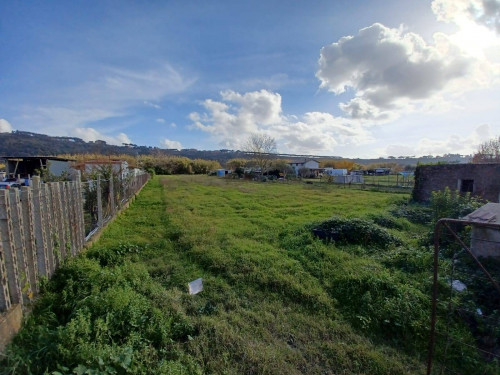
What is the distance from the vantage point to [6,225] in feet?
8.82

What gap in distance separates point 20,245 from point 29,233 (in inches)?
10.1

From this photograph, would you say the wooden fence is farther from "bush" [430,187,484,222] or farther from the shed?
"bush" [430,187,484,222]

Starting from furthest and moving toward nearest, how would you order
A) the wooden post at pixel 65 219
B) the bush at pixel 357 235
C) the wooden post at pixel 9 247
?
1. the bush at pixel 357 235
2. the wooden post at pixel 65 219
3. the wooden post at pixel 9 247

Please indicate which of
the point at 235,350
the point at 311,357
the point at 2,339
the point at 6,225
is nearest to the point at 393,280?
the point at 311,357

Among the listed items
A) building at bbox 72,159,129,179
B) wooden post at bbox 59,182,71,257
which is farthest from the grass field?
building at bbox 72,159,129,179

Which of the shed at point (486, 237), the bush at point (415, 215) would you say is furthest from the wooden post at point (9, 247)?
the bush at point (415, 215)

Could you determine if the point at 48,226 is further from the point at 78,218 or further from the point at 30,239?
the point at 78,218

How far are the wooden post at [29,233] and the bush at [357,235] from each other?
5.63 meters

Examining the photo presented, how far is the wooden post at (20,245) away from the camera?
2826mm

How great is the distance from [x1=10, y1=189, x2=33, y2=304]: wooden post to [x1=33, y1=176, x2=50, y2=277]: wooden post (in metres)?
0.31

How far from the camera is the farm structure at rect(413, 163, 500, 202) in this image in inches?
475

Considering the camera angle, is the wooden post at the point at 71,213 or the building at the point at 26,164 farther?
the building at the point at 26,164

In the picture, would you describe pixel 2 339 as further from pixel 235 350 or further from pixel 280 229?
pixel 280 229

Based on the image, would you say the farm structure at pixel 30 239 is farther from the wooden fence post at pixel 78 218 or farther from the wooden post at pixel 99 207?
the wooden post at pixel 99 207
